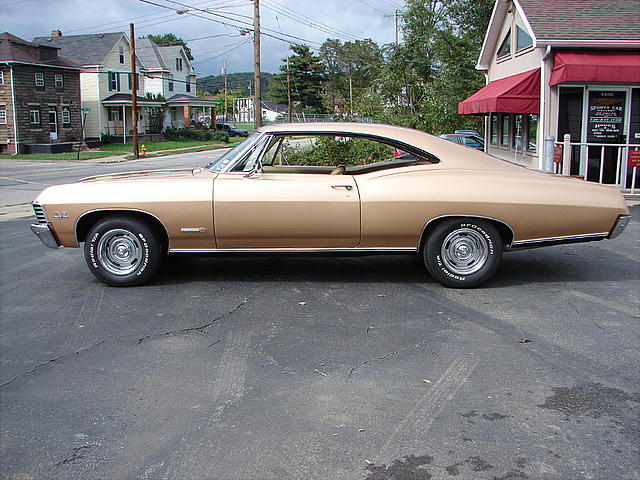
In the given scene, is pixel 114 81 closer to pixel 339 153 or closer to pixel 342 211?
pixel 339 153

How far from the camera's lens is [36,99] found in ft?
144

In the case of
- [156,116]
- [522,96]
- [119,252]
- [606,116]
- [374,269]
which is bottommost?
[374,269]

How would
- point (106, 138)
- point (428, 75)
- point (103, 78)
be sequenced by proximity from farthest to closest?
point (103, 78)
point (106, 138)
point (428, 75)

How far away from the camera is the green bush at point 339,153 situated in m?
12.3

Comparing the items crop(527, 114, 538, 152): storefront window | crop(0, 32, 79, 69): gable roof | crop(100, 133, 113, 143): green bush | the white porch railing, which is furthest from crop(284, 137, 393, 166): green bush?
crop(100, 133, 113, 143): green bush

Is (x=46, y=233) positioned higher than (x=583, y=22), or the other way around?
(x=583, y=22)

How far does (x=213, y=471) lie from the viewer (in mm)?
3365

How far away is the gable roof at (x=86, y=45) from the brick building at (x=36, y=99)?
692 centimetres

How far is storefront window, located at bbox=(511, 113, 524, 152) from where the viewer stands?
20438mm

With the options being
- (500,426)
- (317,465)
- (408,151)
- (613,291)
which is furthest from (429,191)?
(317,465)

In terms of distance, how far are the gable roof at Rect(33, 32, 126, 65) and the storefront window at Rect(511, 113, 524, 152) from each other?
133ft

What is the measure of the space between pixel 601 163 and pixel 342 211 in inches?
398

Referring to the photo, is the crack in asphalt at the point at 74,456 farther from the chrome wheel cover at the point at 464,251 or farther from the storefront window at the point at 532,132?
the storefront window at the point at 532,132

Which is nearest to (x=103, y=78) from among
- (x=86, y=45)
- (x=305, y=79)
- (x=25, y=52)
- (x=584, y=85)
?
(x=86, y=45)
